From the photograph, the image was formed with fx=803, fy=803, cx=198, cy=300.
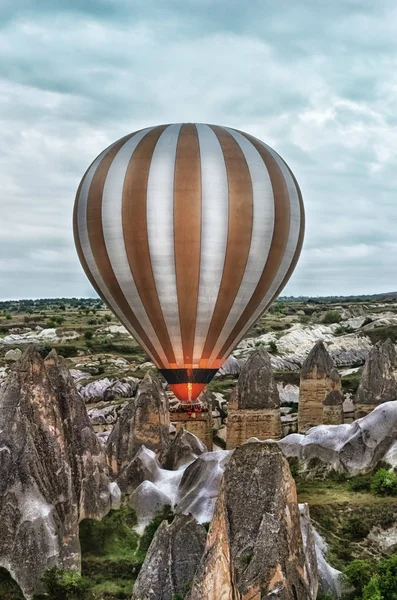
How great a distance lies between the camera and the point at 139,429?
31.0 m

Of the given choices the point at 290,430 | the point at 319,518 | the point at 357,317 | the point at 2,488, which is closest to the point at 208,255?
the point at 319,518

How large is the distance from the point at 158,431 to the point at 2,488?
10.5 metres

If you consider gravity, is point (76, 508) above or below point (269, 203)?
below

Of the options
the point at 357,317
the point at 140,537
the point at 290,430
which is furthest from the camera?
the point at 357,317

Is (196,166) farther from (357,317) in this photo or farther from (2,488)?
(357,317)

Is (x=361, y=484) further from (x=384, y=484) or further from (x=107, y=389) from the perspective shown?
(x=107, y=389)

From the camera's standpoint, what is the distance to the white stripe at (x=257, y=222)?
3106cm

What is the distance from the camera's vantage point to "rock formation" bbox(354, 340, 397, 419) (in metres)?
38.8

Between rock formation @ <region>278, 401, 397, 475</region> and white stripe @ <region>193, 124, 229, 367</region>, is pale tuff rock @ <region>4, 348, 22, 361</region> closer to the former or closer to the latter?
white stripe @ <region>193, 124, 229, 367</region>

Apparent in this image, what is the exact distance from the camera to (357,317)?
104 m

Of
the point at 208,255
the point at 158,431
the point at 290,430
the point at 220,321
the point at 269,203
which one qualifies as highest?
the point at 269,203

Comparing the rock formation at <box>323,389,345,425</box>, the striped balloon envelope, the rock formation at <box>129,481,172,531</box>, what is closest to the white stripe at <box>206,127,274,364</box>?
the striped balloon envelope

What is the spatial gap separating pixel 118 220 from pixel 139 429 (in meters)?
8.10

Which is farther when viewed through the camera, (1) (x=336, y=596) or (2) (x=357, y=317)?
(2) (x=357, y=317)
